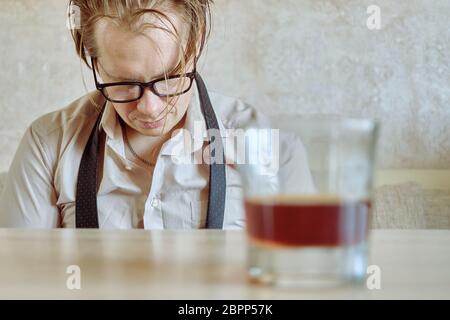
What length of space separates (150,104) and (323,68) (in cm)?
154

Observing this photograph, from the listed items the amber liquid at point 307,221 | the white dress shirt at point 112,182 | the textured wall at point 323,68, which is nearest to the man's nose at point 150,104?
the white dress shirt at point 112,182

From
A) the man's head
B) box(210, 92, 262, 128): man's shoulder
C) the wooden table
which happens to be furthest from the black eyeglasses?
the wooden table

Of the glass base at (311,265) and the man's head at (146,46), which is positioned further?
the man's head at (146,46)

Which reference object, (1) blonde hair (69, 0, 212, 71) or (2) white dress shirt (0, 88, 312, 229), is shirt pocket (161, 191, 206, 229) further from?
(1) blonde hair (69, 0, 212, 71)

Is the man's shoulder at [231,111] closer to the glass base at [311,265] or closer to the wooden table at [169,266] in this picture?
the wooden table at [169,266]

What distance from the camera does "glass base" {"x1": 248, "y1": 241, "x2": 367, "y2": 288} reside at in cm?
37

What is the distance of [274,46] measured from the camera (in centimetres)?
263

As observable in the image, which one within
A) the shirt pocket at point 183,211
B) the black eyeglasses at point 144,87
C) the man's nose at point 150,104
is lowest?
the shirt pocket at point 183,211

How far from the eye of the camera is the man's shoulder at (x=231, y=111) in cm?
145

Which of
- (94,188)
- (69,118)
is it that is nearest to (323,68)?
(69,118)

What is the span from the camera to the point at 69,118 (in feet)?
4.67

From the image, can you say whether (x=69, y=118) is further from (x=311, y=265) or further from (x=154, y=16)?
(x=311, y=265)

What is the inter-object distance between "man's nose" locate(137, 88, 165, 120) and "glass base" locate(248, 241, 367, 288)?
0.82 meters
